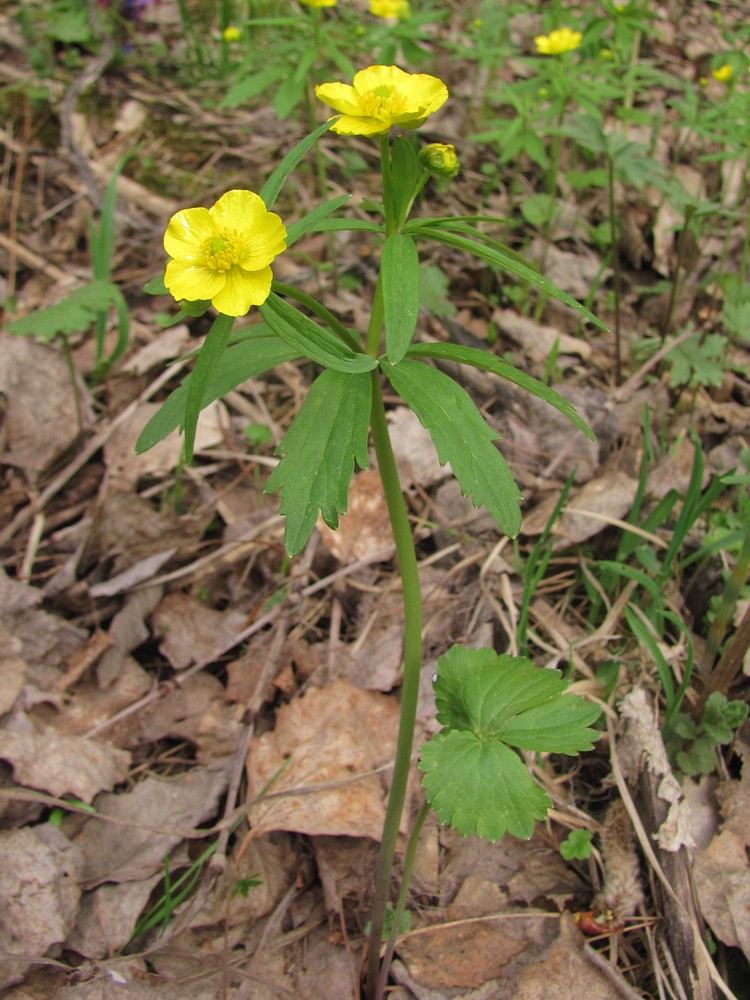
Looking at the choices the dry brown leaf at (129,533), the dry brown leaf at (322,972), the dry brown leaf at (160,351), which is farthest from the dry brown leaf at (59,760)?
the dry brown leaf at (160,351)

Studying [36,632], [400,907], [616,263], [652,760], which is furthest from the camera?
[616,263]

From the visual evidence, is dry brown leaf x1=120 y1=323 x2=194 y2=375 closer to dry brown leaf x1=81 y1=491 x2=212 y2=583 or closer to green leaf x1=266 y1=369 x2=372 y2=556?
dry brown leaf x1=81 y1=491 x2=212 y2=583

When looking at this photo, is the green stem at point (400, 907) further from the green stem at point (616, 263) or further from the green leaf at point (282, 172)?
the green stem at point (616, 263)

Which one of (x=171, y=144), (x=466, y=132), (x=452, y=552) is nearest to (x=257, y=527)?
(x=452, y=552)

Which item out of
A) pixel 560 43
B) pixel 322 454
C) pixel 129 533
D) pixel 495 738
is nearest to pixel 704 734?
pixel 495 738

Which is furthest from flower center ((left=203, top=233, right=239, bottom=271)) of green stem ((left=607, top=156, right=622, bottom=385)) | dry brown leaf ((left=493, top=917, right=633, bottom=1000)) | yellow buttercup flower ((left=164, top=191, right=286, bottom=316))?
green stem ((left=607, top=156, right=622, bottom=385))

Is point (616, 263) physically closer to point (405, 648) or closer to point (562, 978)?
point (405, 648)
